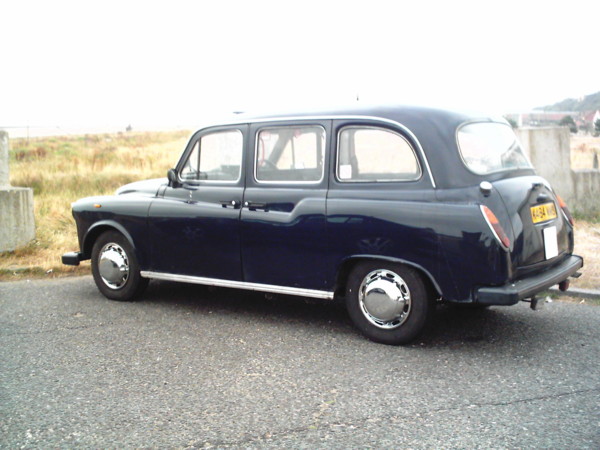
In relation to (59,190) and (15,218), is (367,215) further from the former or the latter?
(59,190)

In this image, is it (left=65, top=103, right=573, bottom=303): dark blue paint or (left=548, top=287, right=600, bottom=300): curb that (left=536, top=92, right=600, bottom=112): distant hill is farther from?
(left=65, top=103, right=573, bottom=303): dark blue paint

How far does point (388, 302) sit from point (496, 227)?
0.97 meters

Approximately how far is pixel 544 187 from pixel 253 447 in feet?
10.5

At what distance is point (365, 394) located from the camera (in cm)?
432

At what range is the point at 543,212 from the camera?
530 cm

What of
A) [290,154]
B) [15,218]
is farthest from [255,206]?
[15,218]

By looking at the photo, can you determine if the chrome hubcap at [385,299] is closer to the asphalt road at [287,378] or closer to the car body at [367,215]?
the car body at [367,215]

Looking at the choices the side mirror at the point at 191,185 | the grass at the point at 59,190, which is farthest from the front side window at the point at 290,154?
the grass at the point at 59,190

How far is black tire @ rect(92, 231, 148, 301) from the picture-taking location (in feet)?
22.1

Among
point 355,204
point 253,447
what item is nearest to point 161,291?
point 355,204

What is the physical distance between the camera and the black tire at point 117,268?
6.74 metres

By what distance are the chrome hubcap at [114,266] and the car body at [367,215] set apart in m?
0.30

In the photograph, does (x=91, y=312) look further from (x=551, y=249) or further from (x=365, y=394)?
(x=551, y=249)

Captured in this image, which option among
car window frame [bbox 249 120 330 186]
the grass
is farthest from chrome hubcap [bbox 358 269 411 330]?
the grass
